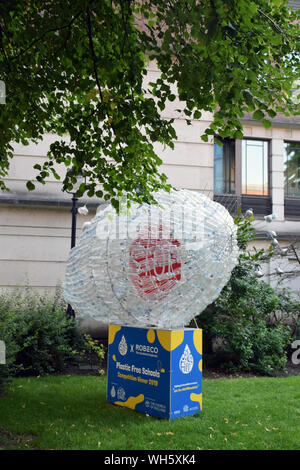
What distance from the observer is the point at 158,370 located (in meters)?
6.52

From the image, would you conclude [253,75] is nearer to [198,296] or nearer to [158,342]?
[198,296]

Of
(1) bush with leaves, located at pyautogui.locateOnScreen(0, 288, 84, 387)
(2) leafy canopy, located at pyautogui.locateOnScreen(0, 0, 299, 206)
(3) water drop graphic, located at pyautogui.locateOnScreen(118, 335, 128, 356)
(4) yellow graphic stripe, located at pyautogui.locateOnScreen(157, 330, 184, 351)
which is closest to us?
(2) leafy canopy, located at pyautogui.locateOnScreen(0, 0, 299, 206)

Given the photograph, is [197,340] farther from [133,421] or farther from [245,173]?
[245,173]

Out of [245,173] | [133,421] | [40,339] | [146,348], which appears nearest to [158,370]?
[146,348]

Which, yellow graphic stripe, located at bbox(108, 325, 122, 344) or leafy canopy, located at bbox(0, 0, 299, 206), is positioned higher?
leafy canopy, located at bbox(0, 0, 299, 206)

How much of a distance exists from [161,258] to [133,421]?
227 cm

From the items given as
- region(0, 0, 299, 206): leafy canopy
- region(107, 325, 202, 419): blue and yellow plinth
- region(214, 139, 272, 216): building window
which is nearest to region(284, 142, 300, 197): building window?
region(214, 139, 272, 216): building window

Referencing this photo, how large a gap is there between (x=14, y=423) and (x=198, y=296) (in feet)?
9.82

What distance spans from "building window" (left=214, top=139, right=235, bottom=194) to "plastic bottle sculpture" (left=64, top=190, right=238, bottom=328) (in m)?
8.29

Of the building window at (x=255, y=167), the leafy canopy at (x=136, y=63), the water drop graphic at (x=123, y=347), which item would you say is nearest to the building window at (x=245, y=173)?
the building window at (x=255, y=167)

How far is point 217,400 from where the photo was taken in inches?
311

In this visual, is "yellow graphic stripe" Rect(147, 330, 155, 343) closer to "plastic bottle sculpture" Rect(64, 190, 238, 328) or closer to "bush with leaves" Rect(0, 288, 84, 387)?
"plastic bottle sculpture" Rect(64, 190, 238, 328)

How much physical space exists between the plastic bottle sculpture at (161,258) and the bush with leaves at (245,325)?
418 centimetres

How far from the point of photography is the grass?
5.65m
